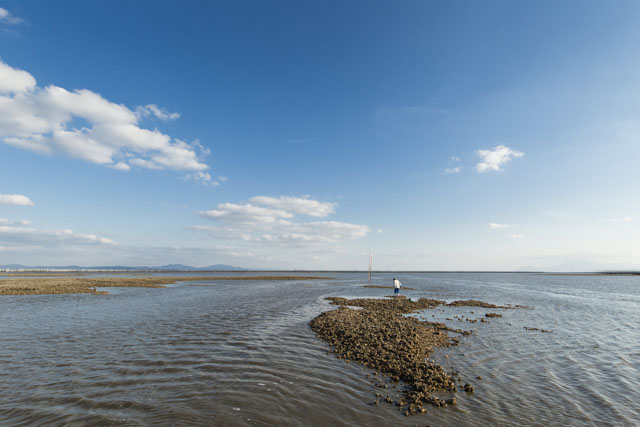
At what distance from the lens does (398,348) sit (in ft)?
53.6

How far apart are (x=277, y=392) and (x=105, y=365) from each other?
962cm

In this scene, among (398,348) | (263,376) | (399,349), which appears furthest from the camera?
→ (398,348)

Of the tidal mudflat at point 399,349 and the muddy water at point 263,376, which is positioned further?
the tidal mudflat at point 399,349

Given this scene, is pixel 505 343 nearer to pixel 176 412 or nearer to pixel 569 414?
pixel 569 414

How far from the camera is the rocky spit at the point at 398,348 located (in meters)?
11.1

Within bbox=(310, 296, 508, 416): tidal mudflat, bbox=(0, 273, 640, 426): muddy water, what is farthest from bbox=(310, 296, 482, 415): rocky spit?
bbox=(0, 273, 640, 426): muddy water

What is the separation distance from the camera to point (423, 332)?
20688 mm

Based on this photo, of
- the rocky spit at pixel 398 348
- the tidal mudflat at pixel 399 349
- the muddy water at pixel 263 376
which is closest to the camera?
the muddy water at pixel 263 376

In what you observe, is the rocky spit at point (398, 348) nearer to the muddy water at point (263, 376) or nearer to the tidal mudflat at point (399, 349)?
the tidal mudflat at point (399, 349)

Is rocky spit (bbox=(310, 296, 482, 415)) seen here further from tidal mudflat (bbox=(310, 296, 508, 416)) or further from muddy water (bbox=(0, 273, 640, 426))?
muddy water (bbox=(0, 273, 640, 426))

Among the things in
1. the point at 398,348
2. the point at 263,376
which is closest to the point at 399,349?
the point at 398,348

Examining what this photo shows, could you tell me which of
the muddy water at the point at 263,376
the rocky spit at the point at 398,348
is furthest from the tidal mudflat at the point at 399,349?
the muddy water at the point at 263,376

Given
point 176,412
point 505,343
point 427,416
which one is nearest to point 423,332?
point 505,343

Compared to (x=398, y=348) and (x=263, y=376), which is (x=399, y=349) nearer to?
(x=398, y=348)
